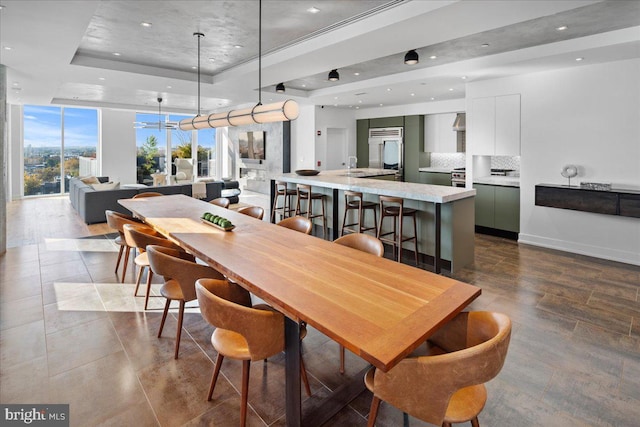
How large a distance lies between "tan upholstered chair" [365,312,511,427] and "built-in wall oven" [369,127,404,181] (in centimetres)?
815

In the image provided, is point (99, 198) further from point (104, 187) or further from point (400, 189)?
point (400, 189)

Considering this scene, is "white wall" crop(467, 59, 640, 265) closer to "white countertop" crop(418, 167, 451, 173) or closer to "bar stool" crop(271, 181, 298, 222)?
"white countertop" crop(418, 167, 451, 173)

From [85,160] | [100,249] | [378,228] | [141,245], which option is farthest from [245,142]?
[141,245]

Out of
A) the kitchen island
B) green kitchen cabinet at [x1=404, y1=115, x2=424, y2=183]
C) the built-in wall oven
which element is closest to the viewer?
the kitchen island

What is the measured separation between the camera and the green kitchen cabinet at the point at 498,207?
6.09m

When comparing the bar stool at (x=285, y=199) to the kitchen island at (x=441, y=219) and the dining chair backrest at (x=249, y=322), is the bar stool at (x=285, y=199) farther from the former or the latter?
the dining chair backrest at (x=249, y=322)

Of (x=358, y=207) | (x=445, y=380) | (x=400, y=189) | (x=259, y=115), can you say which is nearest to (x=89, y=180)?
(x=358, y=207)

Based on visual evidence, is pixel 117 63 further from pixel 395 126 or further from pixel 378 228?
pixel 395 126

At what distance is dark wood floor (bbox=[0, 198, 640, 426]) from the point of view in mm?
2105

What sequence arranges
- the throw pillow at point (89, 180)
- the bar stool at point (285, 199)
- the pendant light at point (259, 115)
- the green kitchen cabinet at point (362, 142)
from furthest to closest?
the green kitchen cabinet at point (362, 142) → the throw pillow at point (89, 180) → the bar stool at point (285, 199) → the pendant light at point (259, 115)

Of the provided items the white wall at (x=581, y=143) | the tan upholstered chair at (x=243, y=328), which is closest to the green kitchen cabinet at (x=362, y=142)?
the white wall at (x=581, y=143)

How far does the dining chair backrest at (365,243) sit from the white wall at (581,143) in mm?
4218

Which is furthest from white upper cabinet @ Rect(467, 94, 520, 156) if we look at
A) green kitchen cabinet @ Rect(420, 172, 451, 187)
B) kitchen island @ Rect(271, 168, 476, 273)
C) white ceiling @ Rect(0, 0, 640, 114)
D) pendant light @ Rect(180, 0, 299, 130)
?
pendant light @ Rect(180, 0, 299, 130)

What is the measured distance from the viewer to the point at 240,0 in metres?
3.54
